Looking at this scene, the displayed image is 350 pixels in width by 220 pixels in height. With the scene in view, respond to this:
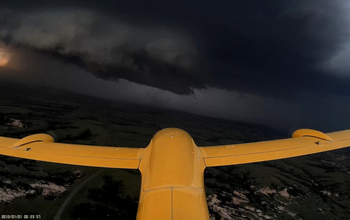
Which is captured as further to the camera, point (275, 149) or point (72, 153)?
point (275, 149)

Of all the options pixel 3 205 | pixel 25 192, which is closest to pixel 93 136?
pixel 25 192

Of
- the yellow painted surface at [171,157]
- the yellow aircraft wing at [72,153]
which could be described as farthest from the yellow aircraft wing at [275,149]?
the yellow aircraft wing at [72,153]

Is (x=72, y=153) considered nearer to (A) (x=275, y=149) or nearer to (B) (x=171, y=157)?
(B) (x=171, y=157)

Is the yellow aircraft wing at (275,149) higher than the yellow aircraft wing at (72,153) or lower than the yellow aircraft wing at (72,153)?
higher

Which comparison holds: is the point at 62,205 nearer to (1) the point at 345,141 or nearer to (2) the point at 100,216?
(2) the point at 100,216

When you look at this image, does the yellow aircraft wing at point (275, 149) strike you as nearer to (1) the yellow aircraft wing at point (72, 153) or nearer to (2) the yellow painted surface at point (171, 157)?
(2) the yellow painted surface at point (171, 157)

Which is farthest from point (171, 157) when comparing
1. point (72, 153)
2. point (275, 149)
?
point (275, 149)

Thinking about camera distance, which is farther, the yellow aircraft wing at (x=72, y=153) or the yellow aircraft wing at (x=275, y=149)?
the yellow aircraft wing at (x=275, y=149)

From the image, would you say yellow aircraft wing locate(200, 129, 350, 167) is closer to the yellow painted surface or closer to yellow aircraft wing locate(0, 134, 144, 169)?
the yellow painted surface
